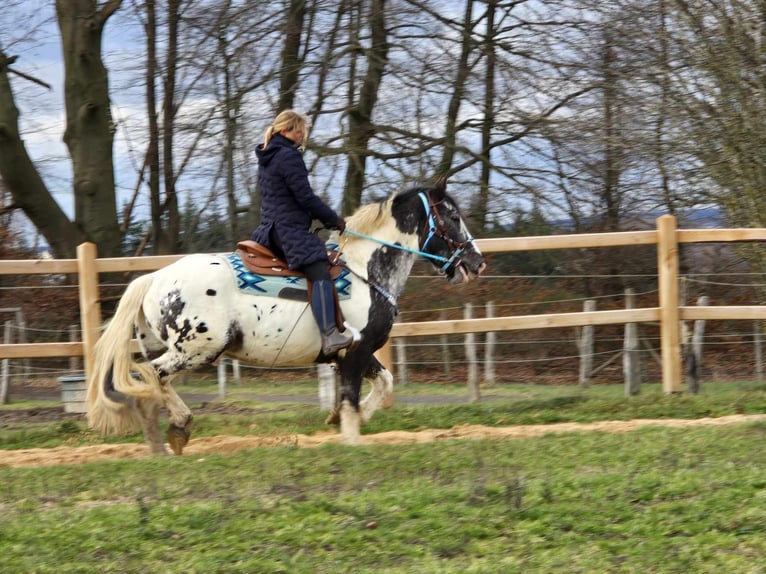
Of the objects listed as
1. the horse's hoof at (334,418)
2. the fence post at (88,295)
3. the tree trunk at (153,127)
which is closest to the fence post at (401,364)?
the tree trunk at (153,127)

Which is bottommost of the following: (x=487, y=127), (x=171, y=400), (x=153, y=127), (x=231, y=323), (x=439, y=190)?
(x=171, y=400)

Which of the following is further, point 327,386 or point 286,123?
point 327,386

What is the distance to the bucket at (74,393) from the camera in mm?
10031

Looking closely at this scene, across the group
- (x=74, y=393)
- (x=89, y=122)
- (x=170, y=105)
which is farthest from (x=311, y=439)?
(x=89, y=122)

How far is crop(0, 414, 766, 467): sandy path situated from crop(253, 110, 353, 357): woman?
1166mm

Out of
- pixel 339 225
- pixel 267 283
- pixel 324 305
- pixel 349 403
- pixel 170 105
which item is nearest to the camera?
pixel 324 305

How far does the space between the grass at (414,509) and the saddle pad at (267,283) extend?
115 centimetres

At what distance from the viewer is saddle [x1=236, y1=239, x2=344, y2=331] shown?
7.25 m

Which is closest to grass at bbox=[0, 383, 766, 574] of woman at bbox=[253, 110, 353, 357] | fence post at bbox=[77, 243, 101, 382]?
woman at bbox=[253, 110, 353, 357]

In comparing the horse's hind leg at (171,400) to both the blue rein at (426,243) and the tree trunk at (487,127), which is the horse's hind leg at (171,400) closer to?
the blue rein at (426,243)

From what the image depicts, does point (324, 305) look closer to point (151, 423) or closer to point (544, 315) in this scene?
point (151, 423)

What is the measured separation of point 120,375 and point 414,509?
3.07 meters

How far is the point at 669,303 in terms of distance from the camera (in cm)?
950

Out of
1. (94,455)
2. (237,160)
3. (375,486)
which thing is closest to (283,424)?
(94,455)
